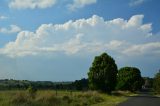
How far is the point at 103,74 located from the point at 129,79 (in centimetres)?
4713

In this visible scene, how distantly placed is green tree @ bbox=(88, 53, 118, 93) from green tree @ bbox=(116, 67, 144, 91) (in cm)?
4144

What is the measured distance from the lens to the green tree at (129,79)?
12309 centimetres

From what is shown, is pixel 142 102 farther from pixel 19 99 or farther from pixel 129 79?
pixel 129 79

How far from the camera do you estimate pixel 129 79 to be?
125000 mm

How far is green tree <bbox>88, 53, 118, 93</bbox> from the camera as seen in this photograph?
78938 mm

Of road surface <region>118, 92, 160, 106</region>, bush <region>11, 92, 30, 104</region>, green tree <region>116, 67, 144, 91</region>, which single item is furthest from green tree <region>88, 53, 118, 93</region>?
bush <region>11, 92, 30, 104</region>

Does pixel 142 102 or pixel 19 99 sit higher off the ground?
pixel 142 102

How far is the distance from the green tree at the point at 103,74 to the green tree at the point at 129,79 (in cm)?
4144

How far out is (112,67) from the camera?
81000 mm

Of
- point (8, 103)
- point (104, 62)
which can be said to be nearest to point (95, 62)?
point (104, 62)

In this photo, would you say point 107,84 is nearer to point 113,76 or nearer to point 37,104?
point 113,76

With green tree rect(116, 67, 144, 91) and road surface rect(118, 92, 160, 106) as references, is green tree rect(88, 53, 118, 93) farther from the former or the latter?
green tree rect(116, 67, 144, 91)

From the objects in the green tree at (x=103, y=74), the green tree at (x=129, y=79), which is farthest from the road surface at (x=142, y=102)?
the green tree at (x=129, y=79)

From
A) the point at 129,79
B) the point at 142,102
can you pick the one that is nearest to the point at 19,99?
the point at 142,102
